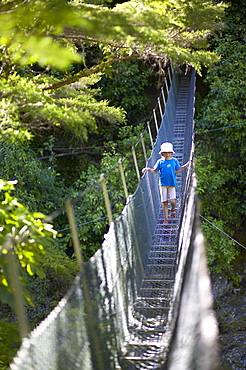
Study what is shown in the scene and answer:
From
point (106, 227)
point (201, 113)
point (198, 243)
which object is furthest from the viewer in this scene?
point (201, 113)

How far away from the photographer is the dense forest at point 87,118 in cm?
354

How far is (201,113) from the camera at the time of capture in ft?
38.1

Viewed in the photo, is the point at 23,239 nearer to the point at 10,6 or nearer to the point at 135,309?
the point at 135,309

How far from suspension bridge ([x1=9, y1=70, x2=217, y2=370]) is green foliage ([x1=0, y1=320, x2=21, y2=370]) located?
0.84m

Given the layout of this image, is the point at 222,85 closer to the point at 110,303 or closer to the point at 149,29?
the point at 149,29

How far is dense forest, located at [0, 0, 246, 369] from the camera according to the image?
3.54 metres

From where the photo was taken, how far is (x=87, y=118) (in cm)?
429

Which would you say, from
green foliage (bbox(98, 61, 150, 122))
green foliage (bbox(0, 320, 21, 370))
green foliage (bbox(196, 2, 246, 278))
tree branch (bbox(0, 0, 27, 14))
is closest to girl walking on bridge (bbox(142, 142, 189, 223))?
green foliage (bbox(0, 320, 21, 370))

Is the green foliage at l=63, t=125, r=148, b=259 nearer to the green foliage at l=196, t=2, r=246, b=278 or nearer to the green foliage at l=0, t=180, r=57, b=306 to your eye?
the green foliage at l=196, t=2, r=246, b=278

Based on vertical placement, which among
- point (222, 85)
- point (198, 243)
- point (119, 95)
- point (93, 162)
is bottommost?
point (198, 243)

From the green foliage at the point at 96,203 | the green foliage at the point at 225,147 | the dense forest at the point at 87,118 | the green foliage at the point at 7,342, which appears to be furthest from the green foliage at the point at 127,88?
the green foliage at the point at 7,342

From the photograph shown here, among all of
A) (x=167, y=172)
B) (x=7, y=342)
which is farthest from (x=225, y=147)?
(x=7, y=342)

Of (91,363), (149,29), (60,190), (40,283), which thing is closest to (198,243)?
(91,363)

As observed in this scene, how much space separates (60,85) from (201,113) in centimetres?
672
